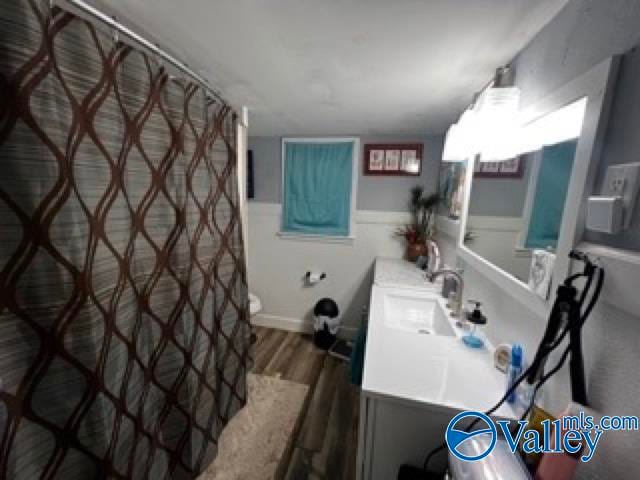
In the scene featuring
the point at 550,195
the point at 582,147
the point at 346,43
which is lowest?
the point at 550,195

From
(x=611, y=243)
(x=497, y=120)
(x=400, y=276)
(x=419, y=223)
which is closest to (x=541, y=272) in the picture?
(x=611, y=243)

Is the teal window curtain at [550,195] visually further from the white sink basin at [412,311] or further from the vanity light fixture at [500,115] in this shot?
the white sink basin at [412,311]

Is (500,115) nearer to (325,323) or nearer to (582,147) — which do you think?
(582,147)

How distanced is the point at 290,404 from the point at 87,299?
1485mm

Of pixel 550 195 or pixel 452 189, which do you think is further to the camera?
pixel 452 189

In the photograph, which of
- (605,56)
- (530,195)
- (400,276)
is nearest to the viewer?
(605,56)

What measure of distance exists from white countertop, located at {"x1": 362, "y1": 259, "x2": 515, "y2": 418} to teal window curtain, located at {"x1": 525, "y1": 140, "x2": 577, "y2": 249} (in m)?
0.47

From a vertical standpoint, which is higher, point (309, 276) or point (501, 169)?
point (501, 169)

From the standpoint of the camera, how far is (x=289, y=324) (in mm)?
2682

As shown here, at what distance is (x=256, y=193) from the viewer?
263cm

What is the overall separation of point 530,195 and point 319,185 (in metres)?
1.86

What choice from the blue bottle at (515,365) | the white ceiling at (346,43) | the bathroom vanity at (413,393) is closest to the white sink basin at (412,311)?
the bathroom vanity at (413,393)

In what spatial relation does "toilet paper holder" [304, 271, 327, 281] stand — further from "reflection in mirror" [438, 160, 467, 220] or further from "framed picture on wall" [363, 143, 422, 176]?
"reflection in mirror" [438, 160, 467, 220]

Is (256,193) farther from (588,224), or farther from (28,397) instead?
(588,224)
